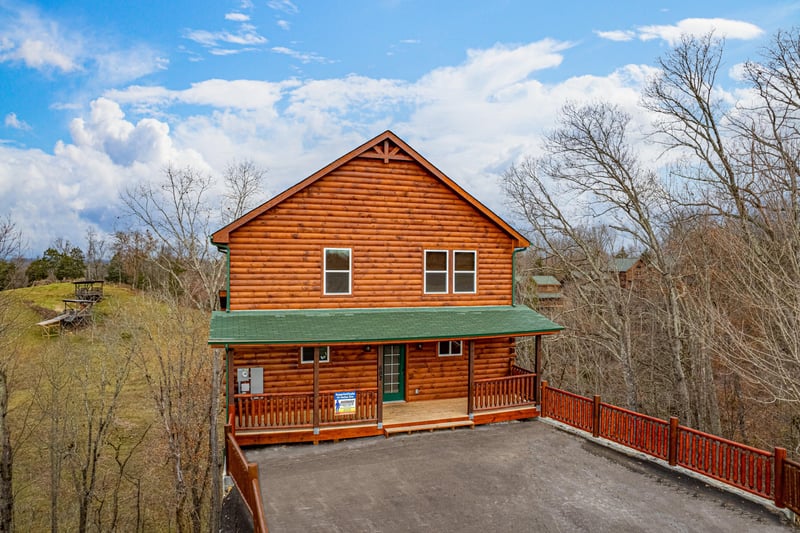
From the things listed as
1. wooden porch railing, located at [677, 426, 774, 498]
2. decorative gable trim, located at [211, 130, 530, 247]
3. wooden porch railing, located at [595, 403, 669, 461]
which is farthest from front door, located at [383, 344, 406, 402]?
wooden porch railing, located at [677, 426, 774, 498]

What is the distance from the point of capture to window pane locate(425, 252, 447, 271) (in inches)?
577

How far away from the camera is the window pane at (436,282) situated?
14.7 m

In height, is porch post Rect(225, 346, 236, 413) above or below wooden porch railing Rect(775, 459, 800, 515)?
above

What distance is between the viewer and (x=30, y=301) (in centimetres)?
3981

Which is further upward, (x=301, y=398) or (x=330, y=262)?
(x=330, y=262)

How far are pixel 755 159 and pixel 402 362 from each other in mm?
13240

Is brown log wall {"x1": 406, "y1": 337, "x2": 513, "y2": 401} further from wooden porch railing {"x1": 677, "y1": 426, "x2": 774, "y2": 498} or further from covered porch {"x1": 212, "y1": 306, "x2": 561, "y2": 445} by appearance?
wooden porch railing {"x1": 677, "y1": 426, "x2": 774, "y2": 498}

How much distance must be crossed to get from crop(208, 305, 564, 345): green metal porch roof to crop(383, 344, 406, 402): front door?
1.21 meters

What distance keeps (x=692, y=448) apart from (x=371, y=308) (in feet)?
27.2

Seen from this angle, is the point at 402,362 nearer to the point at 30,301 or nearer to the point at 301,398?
the point at 301,398

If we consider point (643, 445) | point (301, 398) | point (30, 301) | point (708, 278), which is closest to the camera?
point (643, 445)

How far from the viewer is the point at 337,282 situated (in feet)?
44.8

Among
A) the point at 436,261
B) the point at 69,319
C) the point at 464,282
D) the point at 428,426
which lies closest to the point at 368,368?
the point at 428,426

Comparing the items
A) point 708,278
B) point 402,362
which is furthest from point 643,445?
point 708,278
